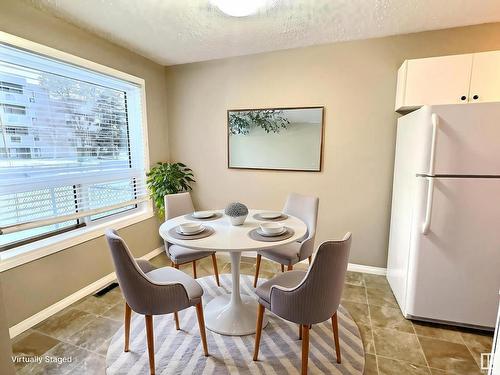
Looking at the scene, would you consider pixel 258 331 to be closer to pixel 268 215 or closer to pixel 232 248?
pixel 232 248

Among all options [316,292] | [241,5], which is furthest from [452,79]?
[316,292]

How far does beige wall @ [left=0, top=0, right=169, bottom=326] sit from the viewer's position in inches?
75.6

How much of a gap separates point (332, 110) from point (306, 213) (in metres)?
1.17

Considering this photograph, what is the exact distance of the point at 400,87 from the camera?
2410 millimetres

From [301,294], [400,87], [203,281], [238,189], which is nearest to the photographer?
[301,294]

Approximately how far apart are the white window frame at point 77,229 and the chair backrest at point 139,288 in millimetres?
1075

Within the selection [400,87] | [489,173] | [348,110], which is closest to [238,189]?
[348,110]

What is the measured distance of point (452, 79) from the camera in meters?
2.12

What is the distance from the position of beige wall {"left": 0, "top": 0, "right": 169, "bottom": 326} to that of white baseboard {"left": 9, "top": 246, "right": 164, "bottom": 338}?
4 cm

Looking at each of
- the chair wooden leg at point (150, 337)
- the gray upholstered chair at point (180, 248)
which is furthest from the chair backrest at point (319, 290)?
the gray upholstered chair at point (180, 248)

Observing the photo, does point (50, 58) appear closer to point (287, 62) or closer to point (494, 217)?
point (287, 62)

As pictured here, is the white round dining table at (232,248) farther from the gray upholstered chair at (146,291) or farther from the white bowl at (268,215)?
the gray upholstered chair at (146,291)

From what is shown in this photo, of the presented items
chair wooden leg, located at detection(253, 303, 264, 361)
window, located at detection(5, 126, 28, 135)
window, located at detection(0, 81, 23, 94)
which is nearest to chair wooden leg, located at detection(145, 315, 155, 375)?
chair wooden leg, located at detection(253, 303, 264, 361)

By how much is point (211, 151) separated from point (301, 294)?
7.71 ft
